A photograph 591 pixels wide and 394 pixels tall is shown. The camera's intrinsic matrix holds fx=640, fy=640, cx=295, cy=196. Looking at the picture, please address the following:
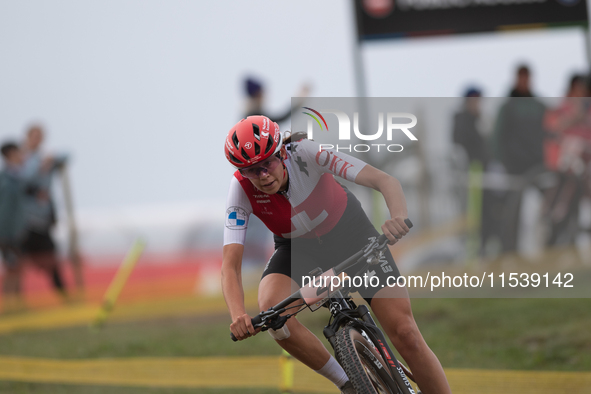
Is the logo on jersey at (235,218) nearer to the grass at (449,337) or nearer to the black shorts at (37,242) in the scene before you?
the grass at (449,337)

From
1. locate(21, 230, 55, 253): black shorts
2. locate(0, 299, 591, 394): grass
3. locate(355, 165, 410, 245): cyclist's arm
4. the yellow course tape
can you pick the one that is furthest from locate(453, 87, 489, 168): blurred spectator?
locate(21, 230, 55, 253): black shorts

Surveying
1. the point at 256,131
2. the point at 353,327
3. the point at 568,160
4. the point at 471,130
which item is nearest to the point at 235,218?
the point at 256,131

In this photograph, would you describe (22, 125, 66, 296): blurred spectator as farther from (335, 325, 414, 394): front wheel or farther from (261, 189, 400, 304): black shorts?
(335, 325, 414, 394): front wheel

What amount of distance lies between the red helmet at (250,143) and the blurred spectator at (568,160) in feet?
21.3

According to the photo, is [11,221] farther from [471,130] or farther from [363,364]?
[363,364]

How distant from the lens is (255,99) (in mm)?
8805

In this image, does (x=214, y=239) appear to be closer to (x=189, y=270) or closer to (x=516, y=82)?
(x=189, y=270)

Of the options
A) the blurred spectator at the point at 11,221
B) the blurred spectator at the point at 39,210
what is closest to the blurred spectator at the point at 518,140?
the blurred spectator at the point at 39,210

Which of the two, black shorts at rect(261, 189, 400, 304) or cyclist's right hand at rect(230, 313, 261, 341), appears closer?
cyclist's right hand at rect(230, 313, 261, 341)

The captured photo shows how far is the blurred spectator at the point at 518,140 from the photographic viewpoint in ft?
29.1

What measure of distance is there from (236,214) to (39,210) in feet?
22.8

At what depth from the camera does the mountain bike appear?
365 cm

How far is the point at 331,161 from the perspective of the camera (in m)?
4.08

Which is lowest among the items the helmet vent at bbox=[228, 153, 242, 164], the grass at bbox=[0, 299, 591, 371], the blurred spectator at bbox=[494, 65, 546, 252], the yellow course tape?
the grass at bbox=[0, 299, 591, 371]
